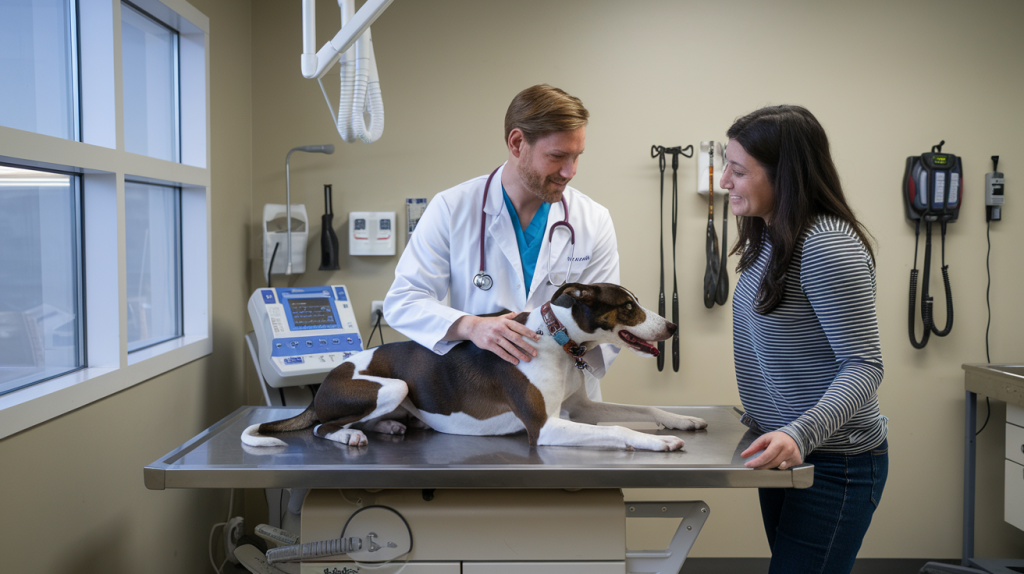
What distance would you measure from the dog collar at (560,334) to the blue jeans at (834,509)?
0.54 metres

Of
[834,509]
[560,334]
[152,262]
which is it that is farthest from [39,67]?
[834,509]

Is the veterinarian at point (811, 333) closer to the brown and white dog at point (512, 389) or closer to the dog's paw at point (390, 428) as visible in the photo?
the brown and white dog at point (512, 389)

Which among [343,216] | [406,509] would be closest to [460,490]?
[406,509]

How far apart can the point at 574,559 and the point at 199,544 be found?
6.20 ft

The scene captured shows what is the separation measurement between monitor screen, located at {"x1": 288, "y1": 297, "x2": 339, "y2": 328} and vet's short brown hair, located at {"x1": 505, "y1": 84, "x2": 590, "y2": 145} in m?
1.30

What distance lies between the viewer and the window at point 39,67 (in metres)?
1.75

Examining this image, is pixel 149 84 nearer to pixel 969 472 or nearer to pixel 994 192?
pixel 994 192

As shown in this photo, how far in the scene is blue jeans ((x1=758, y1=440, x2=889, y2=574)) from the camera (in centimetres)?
137

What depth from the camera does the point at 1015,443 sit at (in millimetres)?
2834

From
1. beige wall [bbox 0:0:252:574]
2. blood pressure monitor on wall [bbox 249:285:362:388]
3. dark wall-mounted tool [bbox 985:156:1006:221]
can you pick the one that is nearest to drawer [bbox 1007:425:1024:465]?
dark wall-mounted tool [bbox 985:156:1006:221]

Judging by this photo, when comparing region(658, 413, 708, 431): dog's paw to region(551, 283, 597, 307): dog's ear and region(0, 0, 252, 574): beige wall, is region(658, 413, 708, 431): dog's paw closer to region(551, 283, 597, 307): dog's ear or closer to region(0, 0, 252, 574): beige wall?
region(551, 283, 597, 307): dog's ear

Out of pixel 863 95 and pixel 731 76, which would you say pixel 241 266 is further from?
pixel 863 95

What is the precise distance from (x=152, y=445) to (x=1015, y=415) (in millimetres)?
3397

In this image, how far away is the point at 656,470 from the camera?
1.30 metres
